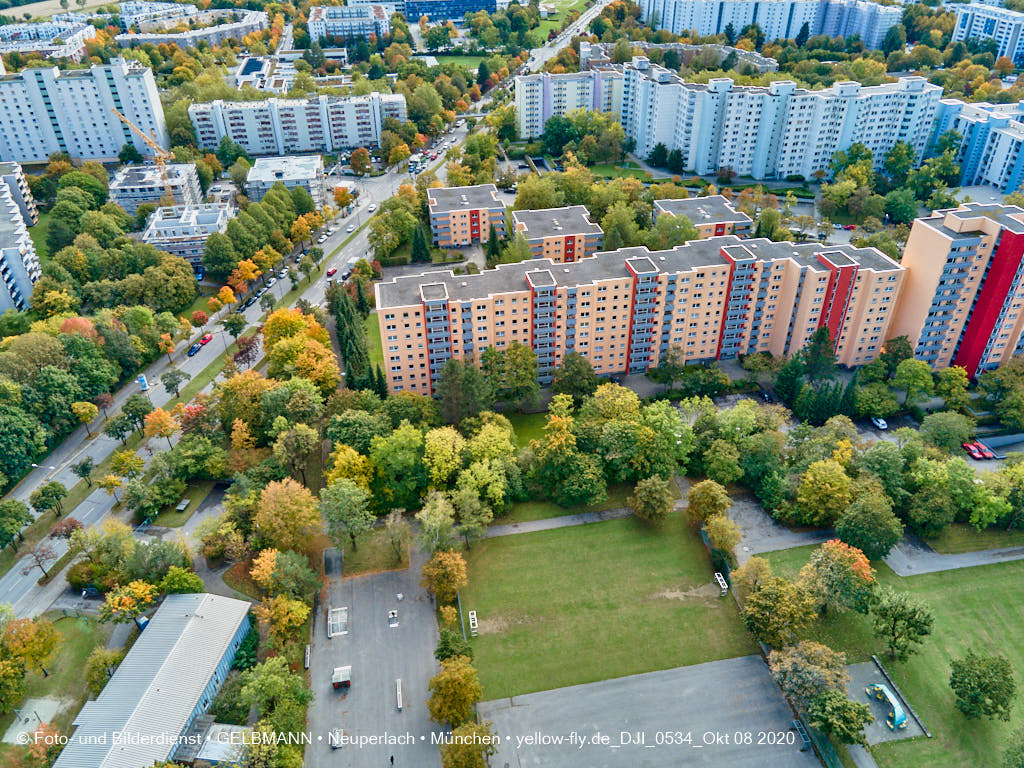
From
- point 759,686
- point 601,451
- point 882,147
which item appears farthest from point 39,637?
point 882,147

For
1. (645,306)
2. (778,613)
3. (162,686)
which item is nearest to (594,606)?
(778,613)

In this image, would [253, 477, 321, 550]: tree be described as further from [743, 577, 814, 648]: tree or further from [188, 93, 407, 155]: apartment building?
[188, 93, 407, 155]: apartment building

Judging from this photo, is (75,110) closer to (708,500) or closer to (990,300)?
(708,500)

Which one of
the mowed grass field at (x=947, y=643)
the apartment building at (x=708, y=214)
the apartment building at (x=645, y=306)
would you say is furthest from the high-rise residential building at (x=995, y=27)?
the mowed grass field at (x=947, y=643)

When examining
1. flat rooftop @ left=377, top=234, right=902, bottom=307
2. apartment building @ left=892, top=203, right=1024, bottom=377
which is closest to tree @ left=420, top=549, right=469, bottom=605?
flat rooftop @ left=377, top=234, right=902, bottom=307

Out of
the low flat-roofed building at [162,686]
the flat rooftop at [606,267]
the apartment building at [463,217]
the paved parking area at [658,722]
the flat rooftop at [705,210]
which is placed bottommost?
the paved parking area at [658,722]

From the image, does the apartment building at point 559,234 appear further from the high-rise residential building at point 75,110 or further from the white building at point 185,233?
the high-rise residential building at point 75,110
